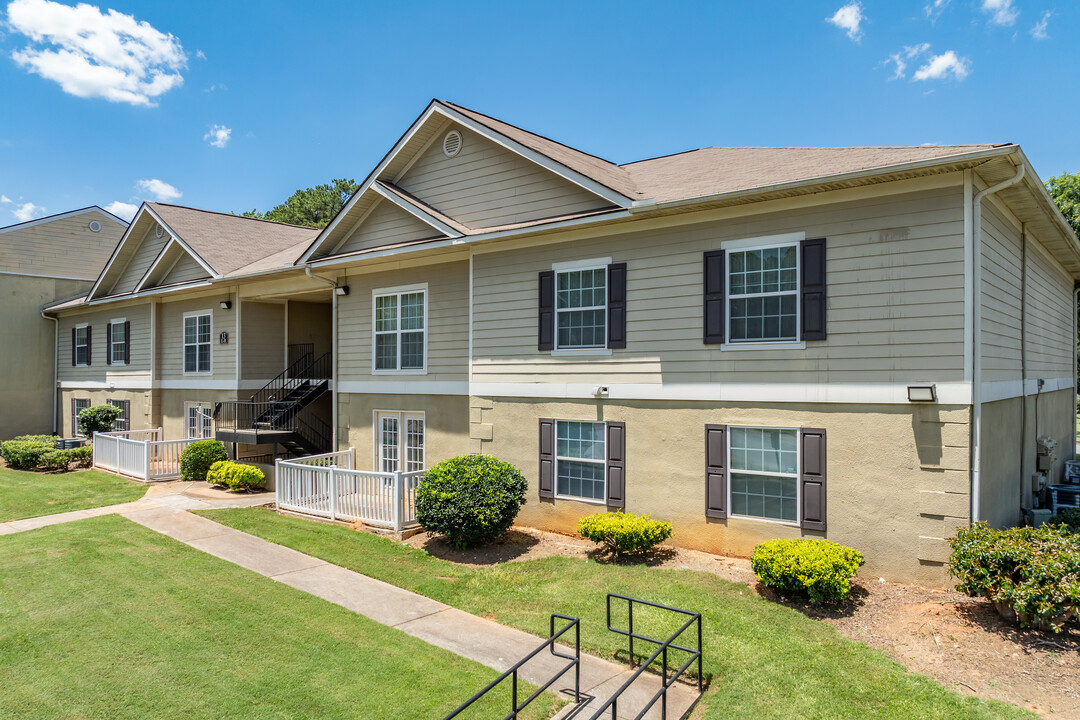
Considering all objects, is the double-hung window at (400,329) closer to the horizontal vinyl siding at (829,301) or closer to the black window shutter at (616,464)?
the horizontal vinyl siding at (829,301)

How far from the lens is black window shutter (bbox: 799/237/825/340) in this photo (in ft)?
29.7

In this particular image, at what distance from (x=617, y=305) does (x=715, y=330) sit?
5.82ft

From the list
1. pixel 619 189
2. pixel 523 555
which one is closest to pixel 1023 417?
pixel 619 189

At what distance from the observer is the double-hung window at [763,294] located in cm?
937

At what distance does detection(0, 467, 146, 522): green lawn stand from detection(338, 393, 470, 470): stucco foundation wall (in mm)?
5196

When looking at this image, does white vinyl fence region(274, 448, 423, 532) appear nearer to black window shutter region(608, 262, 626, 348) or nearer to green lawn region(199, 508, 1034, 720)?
green lawn region(199, 508, 1034, 720)

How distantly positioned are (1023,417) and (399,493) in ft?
37.0

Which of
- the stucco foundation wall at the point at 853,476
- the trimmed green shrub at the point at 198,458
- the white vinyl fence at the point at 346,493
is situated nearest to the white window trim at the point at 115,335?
the trimmed green shrub at the point at 198,458

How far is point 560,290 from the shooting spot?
11.6 m

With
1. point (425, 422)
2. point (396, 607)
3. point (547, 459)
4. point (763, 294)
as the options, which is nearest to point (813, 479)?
point (763, 294)

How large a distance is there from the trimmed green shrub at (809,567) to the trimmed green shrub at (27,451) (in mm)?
21512

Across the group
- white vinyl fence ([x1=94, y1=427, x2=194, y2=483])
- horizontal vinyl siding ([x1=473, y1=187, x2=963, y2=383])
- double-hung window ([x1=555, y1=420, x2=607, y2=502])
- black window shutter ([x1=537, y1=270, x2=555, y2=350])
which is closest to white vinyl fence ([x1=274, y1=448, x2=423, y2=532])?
double-hung window ([x1=555, y1=420, x2=607, y2=502])

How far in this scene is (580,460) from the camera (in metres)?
11.4

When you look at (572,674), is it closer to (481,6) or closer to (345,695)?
(345,695)
